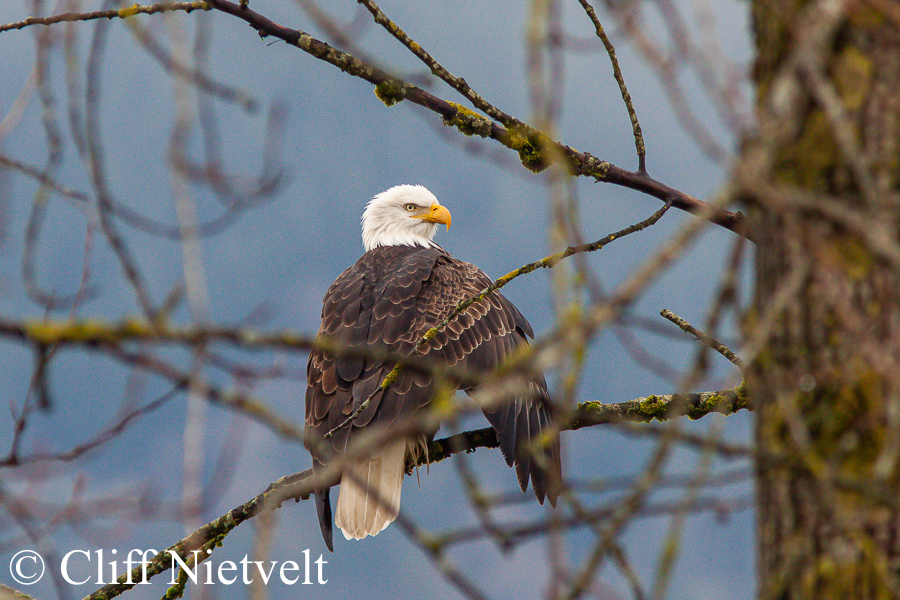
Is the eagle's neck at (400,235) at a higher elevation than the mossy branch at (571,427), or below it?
Answer: higher

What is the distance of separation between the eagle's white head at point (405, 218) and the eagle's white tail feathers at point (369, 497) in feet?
9.69

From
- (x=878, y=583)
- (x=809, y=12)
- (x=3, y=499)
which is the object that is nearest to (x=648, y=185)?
(x=809, y=12)

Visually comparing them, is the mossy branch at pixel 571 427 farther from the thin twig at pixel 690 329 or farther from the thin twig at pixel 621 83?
the thin twig at pixel 621 83

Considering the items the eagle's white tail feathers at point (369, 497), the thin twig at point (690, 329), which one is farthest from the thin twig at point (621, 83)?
the eagle's white tail feathers at point (369, 497)

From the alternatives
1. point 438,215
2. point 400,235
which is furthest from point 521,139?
point 400,235

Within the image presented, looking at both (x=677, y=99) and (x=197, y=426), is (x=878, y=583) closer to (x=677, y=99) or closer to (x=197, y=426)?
(x=677, y=99)

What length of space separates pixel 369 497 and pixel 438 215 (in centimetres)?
325

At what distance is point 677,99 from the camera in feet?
5.03

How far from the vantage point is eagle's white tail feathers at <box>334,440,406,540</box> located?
16.5ft

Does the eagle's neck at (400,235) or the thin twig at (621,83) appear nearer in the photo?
the thin twig at (621,83)

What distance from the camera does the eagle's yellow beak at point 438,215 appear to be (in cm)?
768

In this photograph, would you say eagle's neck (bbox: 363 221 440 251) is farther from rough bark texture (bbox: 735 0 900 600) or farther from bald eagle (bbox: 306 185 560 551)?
rough bark texture (bbox: 735 0 900 600)

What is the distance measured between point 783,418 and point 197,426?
129 cm

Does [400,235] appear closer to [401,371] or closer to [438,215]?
[438,215]
